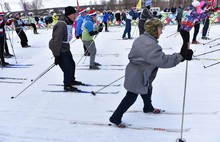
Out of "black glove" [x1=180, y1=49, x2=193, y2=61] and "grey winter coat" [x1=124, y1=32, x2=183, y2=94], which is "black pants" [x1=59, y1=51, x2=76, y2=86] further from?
"black glove" [x1=180, y1=49, x2=193, y2=61]

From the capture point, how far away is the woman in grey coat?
2.64m

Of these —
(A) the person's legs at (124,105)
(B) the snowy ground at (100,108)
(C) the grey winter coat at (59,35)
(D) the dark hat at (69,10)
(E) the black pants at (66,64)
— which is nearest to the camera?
(A) the person's legs at (124,105)

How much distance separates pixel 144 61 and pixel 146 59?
0.08 meters

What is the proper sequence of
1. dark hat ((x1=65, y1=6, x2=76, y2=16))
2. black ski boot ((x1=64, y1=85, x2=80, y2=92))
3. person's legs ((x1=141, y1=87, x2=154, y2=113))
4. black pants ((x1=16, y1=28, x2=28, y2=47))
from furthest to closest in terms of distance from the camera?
1. black pants ((x1=16, y1=28, x2=28, y2=47))
2. black ski boot ((x1=64, y1=85, x2=80, y2=92))
3. dark hat ((x1=65, y1=6, x2=76, y2=16))
4. person's legs ((x1=141, y1=87, x2=154, y2=113))

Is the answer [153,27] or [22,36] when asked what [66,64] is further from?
[22,36]

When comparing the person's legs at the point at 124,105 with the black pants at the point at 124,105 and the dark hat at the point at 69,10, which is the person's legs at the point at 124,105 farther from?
the dark hat at the point at 69,10

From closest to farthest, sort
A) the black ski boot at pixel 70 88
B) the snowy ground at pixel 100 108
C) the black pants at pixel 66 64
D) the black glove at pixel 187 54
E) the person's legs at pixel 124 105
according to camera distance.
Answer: the black glove at pixel 187 54
the person's legs at pixel 124 105
the snowy ground at pixel 100 108
the black pants at pixel 66 64
the black ski boot at pixel 70 88

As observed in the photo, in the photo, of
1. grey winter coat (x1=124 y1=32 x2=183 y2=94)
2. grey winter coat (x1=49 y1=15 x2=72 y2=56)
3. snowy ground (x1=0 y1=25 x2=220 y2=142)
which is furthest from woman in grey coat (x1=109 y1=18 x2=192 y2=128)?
grey winter coat (x1=49 y1=15 x2=72 y2=56)

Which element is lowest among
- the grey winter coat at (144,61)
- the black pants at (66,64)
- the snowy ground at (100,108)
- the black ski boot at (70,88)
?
the snowy ground at (100,108)

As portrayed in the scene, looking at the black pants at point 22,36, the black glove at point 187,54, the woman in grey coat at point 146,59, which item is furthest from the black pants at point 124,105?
the black pants at point 22,36

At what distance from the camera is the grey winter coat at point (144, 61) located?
8.67 ft

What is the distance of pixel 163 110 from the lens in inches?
147

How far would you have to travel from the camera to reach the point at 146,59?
2.70 metres

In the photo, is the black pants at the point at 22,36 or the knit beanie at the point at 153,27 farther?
the black pants at the point at 22,36
